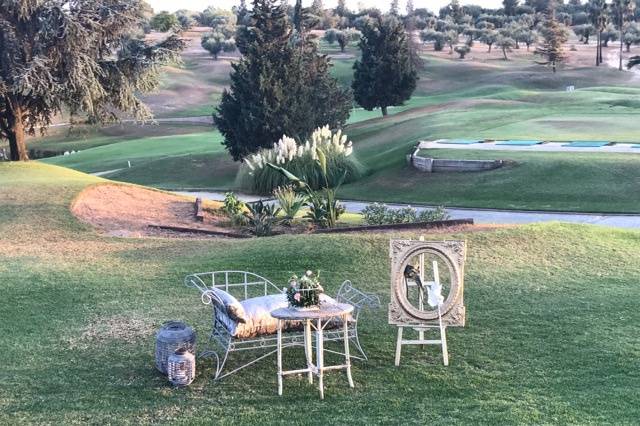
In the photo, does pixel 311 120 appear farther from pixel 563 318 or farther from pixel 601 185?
pixel 563 318

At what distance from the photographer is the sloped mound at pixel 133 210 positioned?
1727cm

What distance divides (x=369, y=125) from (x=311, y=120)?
36.8ft

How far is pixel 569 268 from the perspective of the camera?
12195mm

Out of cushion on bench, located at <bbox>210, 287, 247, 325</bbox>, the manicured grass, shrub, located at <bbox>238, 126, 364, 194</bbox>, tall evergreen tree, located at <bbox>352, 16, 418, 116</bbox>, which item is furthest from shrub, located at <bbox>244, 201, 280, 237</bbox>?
tall evergreen tree, located at <bbox>352, 16, 418, 116</bbox>

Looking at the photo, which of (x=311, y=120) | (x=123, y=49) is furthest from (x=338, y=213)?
(x=311, y=120)

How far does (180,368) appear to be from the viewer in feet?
24.6

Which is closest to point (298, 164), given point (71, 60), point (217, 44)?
point (71, 60)

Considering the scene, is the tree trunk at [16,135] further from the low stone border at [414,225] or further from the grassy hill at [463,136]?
the low stone border at [414,225]

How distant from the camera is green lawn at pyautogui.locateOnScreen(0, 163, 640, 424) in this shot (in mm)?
7023

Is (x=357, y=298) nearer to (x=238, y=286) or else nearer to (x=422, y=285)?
(x=238, y=286)

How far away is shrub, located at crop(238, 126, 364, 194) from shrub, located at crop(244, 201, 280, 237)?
4373 millimetres

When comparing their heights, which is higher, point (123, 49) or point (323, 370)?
point (123, 49)

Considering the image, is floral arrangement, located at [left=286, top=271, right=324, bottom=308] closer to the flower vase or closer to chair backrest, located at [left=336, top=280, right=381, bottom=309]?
the flower vase

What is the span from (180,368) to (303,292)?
1.41 metres
